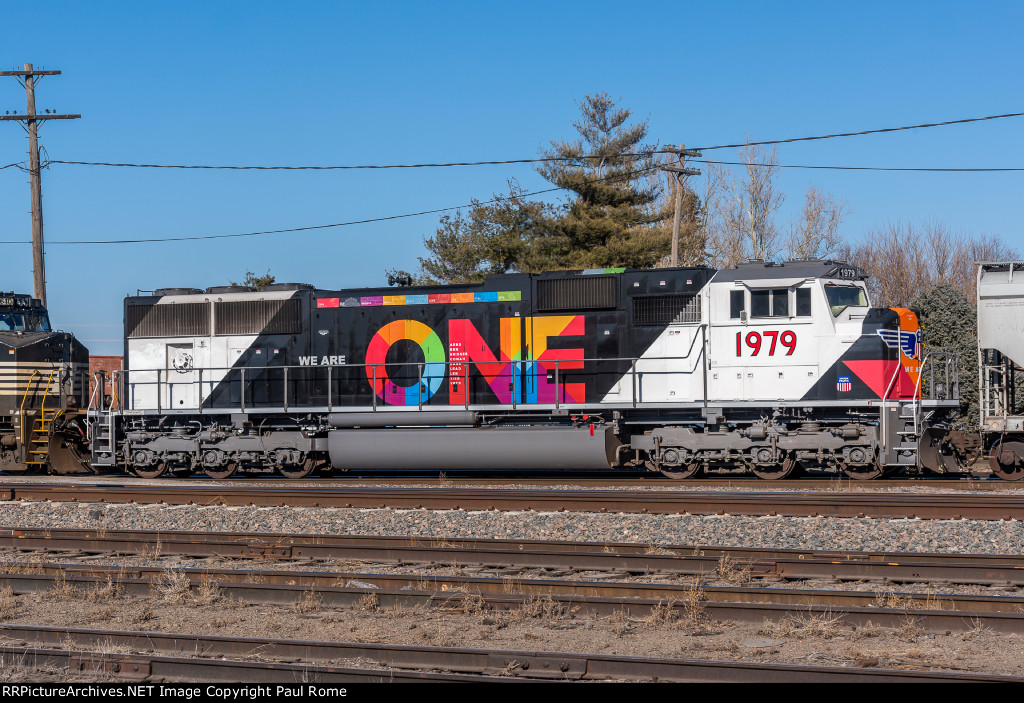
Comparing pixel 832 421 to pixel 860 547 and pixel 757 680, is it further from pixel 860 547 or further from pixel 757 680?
pixel 757 680

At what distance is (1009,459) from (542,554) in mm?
10019

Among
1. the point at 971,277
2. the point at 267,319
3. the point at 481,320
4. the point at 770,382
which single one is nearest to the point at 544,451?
the point at 481,320

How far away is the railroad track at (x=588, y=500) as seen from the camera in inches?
441

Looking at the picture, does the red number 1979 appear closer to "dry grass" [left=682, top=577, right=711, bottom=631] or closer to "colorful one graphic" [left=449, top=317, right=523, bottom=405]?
"colorful one graphic" [left=449, top=317, right=523, bottom=405]

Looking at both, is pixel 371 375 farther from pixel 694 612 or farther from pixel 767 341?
pixel 694 612

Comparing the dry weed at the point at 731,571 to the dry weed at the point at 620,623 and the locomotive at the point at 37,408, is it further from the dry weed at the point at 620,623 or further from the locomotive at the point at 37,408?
the locomotive at the point at 37,408

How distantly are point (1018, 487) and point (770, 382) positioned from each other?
3801 millimetres

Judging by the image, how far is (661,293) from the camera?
15.7 m

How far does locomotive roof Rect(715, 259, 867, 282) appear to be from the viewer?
14.9m

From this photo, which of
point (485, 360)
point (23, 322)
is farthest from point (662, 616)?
point (23, 322)

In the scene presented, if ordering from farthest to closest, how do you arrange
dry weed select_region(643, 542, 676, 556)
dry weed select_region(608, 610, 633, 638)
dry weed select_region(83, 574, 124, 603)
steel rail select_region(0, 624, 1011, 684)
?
dry weed select_region(643, 542, 676, 556)
dry weed select_region(83, 574, 124, 603)
dry weed select_region(608, 610, 633, 638)
steel rail select_region(0, 624, 1011, 684)

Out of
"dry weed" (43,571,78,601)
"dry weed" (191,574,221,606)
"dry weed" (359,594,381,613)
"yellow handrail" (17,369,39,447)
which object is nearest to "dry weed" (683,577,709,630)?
"dry weed" (359,594,381,613)

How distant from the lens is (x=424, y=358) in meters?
17.0

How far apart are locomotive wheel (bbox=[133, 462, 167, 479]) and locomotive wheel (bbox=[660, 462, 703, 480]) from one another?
916 cm
